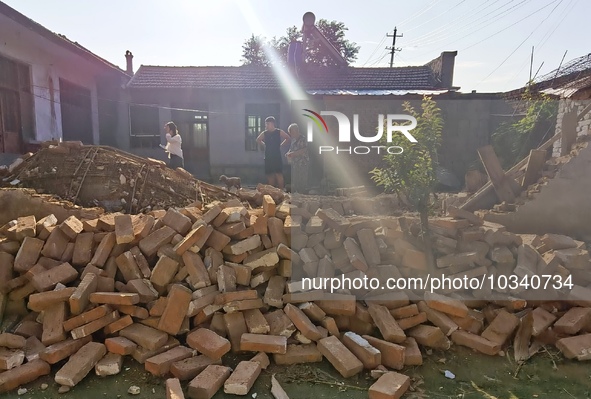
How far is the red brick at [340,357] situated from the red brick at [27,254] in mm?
2652

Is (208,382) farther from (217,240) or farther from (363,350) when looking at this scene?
(217,240)

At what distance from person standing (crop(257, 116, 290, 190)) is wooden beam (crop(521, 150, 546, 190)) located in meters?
4.14

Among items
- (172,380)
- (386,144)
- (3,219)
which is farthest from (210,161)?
(172,380)

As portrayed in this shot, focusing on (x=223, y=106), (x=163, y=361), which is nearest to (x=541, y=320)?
(x=163, y=361)

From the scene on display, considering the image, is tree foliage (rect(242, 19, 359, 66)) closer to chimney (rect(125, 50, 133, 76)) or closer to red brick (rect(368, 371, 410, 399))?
chimney (rect(125, 50, 133, 76))

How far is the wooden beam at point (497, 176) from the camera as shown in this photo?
548 cm

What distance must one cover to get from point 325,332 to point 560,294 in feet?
7.38

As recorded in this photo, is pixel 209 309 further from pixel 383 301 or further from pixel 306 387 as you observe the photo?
pixel 383 301

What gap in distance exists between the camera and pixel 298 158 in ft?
26.2

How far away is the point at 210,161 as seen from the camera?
12602 millimetres

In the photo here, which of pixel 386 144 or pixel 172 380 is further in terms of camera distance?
pixel 386 144

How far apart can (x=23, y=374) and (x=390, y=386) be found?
2.61 meters

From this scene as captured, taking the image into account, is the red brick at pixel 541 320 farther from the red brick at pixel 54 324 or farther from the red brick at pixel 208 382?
the red brick at pixel 54 324

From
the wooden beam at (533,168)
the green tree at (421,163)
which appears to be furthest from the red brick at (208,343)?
the wooden beam at (533,168)
